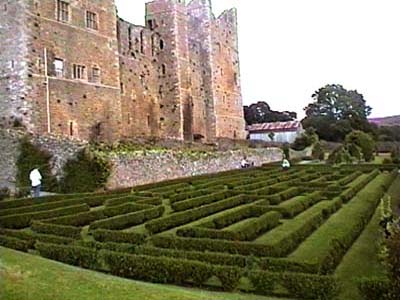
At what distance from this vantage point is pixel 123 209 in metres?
16.3

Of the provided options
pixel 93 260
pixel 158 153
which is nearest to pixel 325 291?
pixel 93 260

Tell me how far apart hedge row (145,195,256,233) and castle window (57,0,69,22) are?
16.9m

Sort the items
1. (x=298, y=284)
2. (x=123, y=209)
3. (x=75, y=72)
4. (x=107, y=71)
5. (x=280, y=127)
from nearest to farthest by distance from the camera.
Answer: (x=298, y=284)
(x=123, y=209)
(x=75, y=72)
(x=107, y=71)
(x=280, y=127)

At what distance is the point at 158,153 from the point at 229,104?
29.8 metres

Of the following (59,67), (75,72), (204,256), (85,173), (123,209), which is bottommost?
(204,256)

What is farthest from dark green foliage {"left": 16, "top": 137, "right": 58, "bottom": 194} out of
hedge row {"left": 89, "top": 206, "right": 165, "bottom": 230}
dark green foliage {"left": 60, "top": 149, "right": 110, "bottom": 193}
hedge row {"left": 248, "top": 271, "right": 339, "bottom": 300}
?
hedge row {"left": 248, "top": 271, "right": 339, "bottom": 300}

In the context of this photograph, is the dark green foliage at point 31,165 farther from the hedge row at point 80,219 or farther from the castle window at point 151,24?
the castle window at point 151,24

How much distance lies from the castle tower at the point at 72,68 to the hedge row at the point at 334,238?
17.0 metres

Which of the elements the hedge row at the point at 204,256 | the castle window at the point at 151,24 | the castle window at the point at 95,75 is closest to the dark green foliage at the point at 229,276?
the hedge row at the point at 204,256

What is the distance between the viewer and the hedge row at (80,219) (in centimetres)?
1387

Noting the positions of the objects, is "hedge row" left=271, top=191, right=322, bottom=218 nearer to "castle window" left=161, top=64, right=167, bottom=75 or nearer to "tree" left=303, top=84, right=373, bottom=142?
"castle window" left=161, top=64, right=167, bottom=75

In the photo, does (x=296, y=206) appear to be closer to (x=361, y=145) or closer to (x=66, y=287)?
(x=66, y=287)

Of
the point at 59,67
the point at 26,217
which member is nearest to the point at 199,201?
the point at 26,217

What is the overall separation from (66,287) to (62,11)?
25317mm
